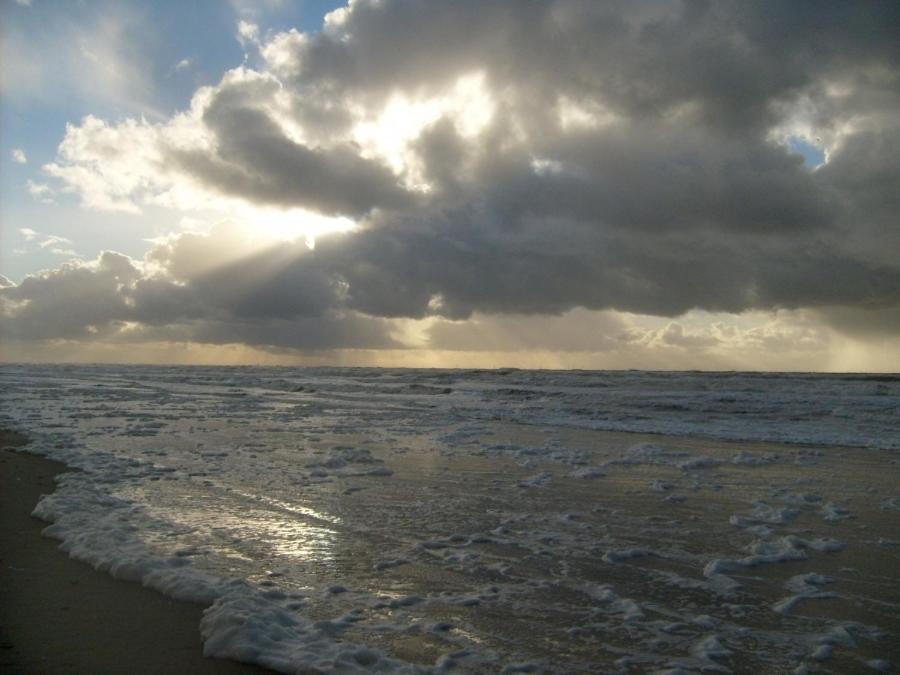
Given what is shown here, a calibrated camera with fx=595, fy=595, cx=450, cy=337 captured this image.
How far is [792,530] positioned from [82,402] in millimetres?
28107

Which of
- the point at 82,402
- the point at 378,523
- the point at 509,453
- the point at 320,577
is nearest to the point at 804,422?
the point at 509,453

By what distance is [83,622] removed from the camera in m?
4.68

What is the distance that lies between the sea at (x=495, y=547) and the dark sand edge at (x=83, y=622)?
7.0 inches

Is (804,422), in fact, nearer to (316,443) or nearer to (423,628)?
(316,443)

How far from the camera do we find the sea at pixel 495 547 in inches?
173

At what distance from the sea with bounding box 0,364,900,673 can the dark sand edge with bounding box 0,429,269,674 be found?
18 cm

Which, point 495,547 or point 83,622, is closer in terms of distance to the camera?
point 83,622

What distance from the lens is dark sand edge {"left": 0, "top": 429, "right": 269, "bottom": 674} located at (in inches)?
159

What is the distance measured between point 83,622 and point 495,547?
3938mm

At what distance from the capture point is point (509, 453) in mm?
14031

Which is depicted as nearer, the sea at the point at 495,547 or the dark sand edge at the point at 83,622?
the dark sand edge at the point at 83,622

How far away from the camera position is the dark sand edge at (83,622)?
4.04m

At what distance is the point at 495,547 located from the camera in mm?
6672

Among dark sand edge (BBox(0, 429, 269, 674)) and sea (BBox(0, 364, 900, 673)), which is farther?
sea (BBox(0, 364, 900, 673))
